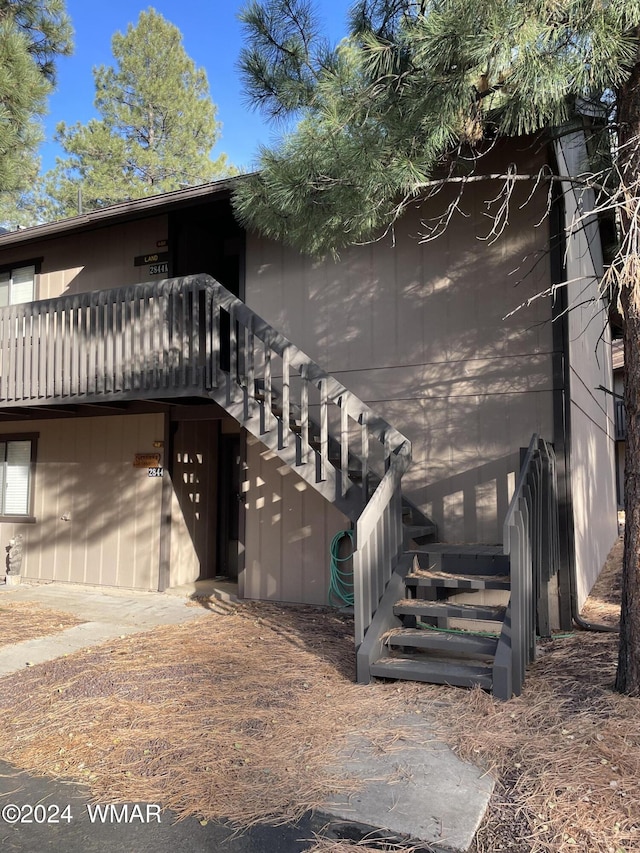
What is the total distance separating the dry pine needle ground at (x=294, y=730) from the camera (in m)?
2.95

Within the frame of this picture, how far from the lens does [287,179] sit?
16.9 feet

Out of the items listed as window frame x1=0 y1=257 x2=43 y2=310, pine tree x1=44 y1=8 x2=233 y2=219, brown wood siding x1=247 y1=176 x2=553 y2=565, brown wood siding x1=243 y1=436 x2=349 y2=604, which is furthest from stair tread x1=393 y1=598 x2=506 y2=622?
pine tree x1=44 y1=8 x2=233 y2=219

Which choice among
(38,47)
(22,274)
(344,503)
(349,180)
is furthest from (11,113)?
(344,503)

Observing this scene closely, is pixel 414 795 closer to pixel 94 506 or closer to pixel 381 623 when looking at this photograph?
pixel 381 623

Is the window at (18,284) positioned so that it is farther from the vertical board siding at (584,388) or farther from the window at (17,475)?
the vertical board siding at (584,388)

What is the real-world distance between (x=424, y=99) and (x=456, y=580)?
3.47m

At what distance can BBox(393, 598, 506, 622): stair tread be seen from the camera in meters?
4.64

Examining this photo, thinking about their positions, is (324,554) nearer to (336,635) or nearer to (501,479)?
(336,635)

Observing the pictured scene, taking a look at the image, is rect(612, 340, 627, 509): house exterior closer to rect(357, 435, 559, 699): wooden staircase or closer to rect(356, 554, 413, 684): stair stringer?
rect(357, 435, 559, 699): wooden staircase

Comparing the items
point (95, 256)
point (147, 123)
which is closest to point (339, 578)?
point (95, 256)

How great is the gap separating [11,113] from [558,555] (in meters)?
7.34

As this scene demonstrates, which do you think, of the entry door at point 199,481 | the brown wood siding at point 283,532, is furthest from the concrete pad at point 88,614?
the entry door at point 199,481

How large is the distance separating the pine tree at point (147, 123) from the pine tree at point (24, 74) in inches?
551

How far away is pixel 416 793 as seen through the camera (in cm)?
309
